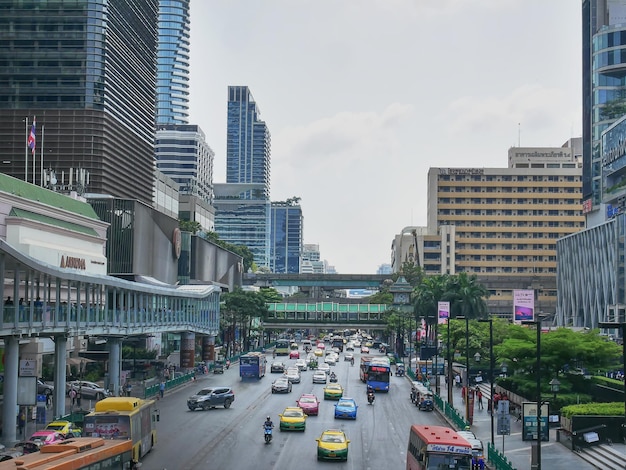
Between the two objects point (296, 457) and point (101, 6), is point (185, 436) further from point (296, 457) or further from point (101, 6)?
point (101, 6)

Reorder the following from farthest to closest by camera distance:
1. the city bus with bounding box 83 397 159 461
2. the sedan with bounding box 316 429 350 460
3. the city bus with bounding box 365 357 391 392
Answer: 1. the city bus with bounding box 365 357 391 392
2. the sedan with bounding box 316 429 350 460
3. the city bus with bounding box 83 397 159 461

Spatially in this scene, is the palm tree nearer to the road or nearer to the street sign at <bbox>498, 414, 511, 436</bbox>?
the road

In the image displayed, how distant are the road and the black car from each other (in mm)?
584

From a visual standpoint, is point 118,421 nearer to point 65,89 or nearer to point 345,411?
point 345,411

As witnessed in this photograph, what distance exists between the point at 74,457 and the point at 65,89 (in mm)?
120645

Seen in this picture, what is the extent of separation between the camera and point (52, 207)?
73.6 m

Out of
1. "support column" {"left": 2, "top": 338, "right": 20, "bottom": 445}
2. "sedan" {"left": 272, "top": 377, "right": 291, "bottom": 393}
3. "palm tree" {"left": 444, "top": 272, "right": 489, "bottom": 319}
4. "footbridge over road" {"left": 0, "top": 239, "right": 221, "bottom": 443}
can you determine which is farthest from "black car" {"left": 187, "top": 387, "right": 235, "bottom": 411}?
"palm tree" {"left": 444, "top": 272, "right": 489, "bottom": 319}

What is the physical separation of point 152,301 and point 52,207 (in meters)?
12.5

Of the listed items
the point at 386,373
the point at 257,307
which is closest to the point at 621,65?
the point at 257,307

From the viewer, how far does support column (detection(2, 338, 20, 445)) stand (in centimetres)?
4644

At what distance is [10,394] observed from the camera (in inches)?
1892

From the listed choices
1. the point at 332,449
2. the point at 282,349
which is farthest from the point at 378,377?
the point at 282,349

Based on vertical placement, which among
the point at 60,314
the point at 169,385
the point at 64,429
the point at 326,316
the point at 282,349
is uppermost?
the point at 60,314

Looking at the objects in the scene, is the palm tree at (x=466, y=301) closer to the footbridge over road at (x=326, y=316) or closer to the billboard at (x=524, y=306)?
the billboard at (x=524, y=306)
